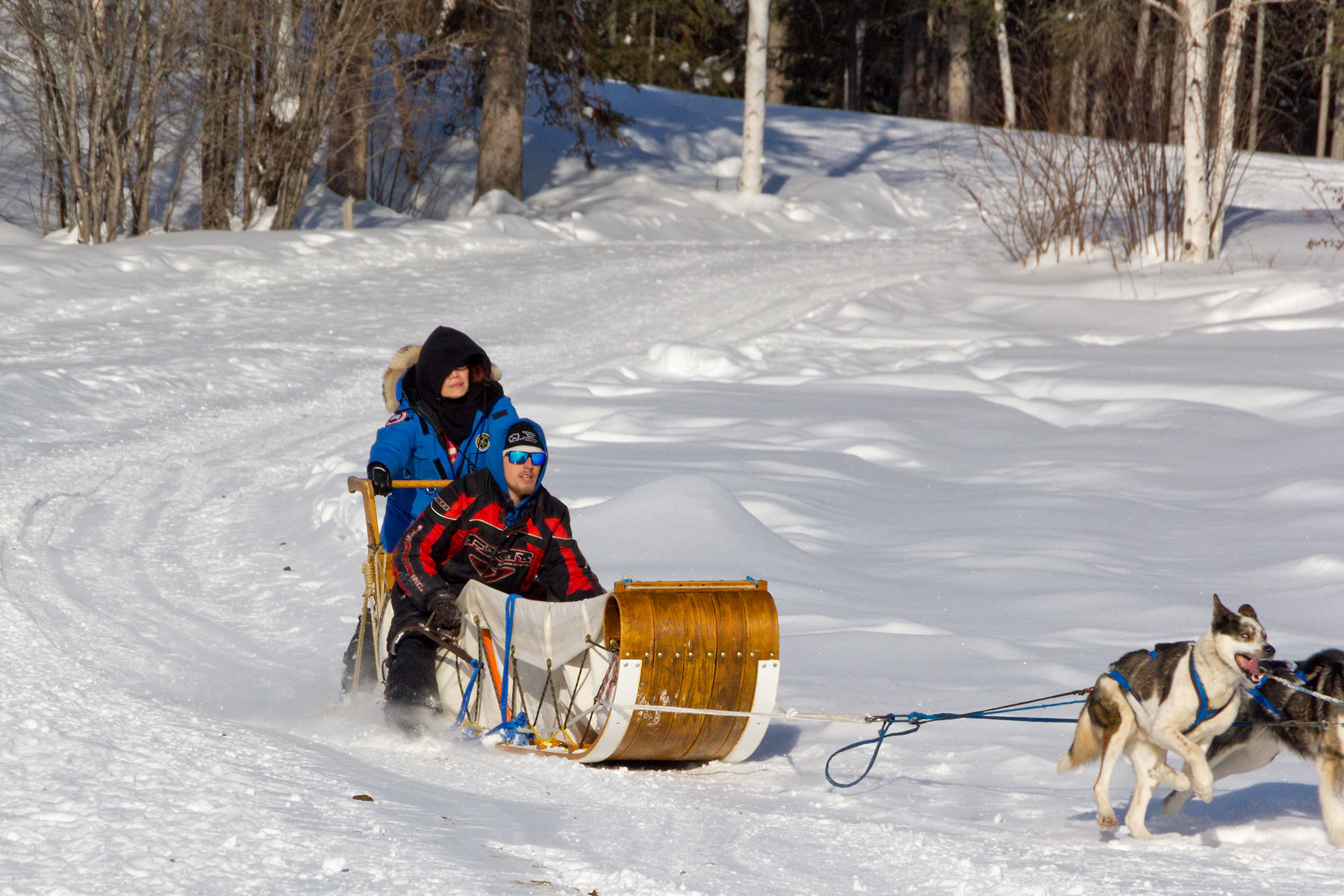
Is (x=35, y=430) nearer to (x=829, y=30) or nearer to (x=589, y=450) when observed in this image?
(x=589, y=450)

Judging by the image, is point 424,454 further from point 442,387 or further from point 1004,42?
point 1004,42

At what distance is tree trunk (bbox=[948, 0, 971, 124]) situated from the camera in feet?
103

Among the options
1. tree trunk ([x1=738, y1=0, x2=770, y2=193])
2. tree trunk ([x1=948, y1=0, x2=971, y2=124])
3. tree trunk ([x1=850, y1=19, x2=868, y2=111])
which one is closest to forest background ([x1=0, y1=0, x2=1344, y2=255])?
tree trunk ([x1=738, y1=0, x2=770, y2=193])

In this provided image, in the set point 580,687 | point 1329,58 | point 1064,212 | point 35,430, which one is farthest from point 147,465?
point 1329,58

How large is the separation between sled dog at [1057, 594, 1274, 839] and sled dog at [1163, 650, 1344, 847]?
0.16 metres

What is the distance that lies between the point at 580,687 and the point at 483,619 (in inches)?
16.1

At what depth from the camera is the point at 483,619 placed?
436 cm

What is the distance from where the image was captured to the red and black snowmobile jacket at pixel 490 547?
445 centimetres

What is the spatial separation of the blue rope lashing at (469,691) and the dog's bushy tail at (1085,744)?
6.31 feet

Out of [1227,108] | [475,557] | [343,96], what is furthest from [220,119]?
[475,557]

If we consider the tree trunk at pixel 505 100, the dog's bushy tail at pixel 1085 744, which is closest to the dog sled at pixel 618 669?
the dog's bushy tail at pixel 1085 744

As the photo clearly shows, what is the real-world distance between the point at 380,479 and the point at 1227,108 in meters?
11.9

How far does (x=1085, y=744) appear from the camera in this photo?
11.3 feet

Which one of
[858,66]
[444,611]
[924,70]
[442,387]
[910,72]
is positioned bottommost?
[444,611]
